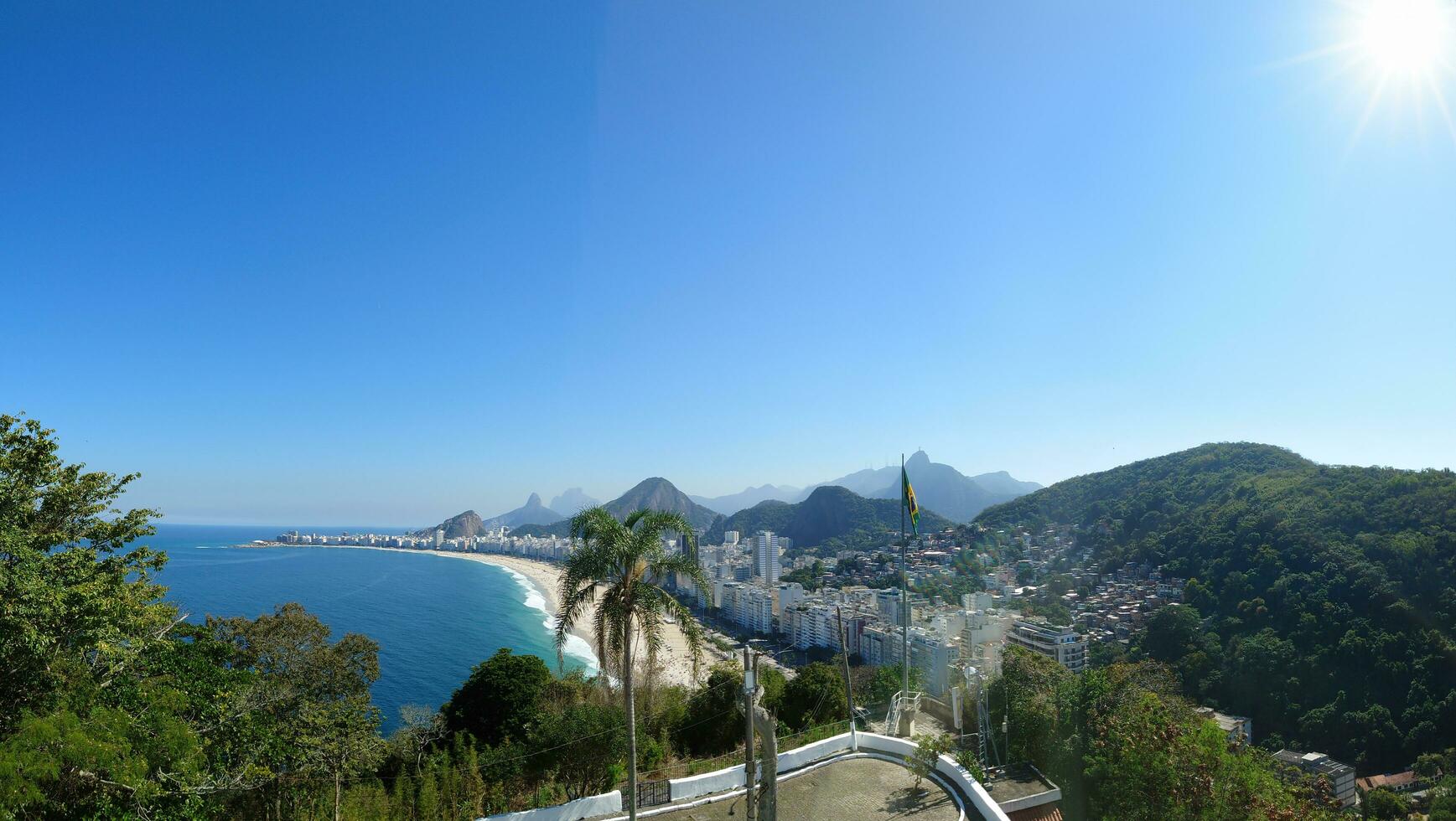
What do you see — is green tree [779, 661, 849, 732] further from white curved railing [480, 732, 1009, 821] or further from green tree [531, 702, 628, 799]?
green tree [531, 702, 628, 799]

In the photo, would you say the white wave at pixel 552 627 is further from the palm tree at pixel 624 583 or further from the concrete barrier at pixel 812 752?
the palm tree at pixel 624 583

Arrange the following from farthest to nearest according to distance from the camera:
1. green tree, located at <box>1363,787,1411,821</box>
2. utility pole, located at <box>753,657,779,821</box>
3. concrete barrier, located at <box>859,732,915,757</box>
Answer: green tree, located at <box>1363,787,1411,821</box> < concrete barrier, located at <box>859,732,915,757</box> < utility pole, located at <box>753,657,779,821</box>

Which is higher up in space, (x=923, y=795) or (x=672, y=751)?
(x=923, y=795)

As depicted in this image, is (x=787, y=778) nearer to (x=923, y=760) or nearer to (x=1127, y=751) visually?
(x=923, y=760)

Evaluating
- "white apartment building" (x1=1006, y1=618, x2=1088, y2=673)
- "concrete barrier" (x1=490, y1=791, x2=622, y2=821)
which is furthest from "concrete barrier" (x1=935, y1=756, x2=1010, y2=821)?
"white apartment building" (x1=1006, y1=618, x2=1088, y2=673)

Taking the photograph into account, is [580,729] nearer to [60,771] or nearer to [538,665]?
[60,771]

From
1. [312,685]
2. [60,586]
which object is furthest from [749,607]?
[60,586]

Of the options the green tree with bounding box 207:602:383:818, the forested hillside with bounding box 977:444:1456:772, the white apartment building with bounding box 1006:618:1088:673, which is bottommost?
the white apartment building with bounding box 1006:618:1088:673

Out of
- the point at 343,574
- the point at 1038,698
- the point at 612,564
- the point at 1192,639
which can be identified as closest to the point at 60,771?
the point at 612,564
